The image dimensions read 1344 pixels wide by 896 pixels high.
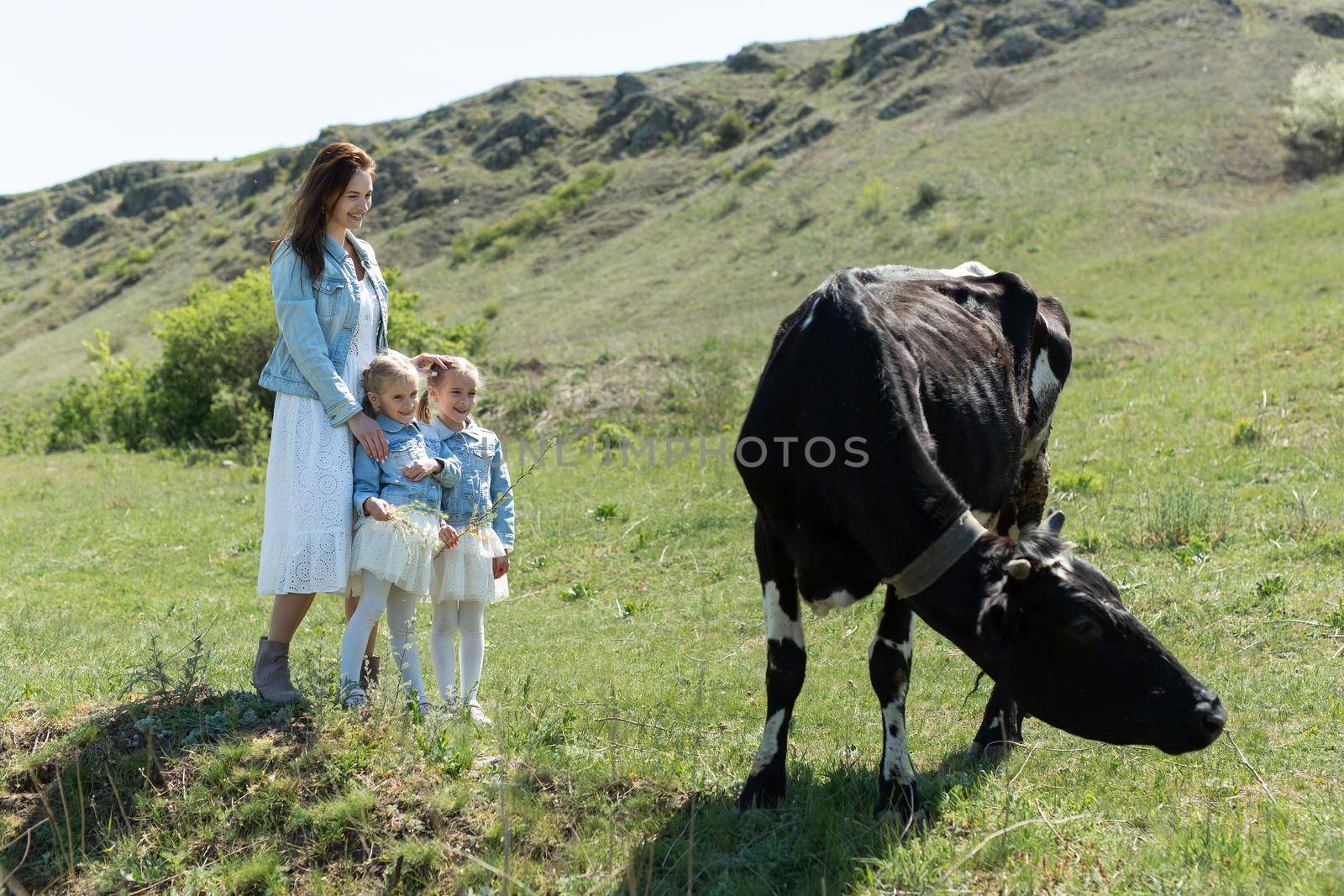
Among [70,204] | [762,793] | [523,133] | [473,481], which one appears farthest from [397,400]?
[70,204]

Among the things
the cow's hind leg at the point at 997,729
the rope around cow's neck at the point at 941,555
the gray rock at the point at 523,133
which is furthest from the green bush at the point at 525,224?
the rope around cow's neck at the point at 941,555

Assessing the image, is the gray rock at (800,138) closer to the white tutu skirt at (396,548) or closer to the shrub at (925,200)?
the shrub at (925,200)

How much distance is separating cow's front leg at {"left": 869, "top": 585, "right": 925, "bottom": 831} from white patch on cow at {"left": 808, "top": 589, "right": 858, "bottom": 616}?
0.38 meters

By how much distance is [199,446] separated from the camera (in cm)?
1939

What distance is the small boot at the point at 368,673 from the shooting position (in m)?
5.28

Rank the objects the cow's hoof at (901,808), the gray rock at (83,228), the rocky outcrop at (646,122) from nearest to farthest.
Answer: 1. the cow's hoof at (901,808)
2. the rocky outcrop at (646,122)
3. the gray rock at (83,228)

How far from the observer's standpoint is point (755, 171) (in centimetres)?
5188

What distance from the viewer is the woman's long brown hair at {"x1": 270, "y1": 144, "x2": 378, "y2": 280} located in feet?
16.1

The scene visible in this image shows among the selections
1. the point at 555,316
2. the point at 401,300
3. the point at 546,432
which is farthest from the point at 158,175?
the point at 546,432

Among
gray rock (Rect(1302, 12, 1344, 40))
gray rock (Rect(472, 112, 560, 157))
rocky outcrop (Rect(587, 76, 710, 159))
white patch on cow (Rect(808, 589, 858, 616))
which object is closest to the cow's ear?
white patch on cow (Rect(808, 589, 858, 616))

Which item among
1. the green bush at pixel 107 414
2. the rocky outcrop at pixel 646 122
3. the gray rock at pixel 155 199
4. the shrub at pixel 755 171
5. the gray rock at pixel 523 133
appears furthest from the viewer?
Result: the gray rock at pixel 155 199

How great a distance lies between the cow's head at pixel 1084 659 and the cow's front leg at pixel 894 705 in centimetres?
87

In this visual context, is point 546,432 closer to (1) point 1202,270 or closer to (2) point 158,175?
(1) point 1202,270

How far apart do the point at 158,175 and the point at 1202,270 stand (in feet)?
318
